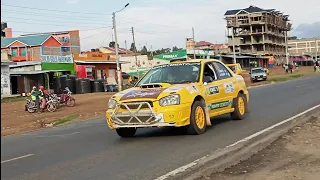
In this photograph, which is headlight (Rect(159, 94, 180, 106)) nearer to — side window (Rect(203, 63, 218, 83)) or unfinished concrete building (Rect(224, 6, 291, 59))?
side window (Rect(203, 63, 218, 83))

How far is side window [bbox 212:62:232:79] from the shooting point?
38.9 ft

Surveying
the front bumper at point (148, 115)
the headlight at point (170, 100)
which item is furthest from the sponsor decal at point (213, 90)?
the headlight at point (170, 100)

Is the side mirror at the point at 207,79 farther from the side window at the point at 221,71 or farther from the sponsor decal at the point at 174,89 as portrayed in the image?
the sponsor decal at the point at 174,89

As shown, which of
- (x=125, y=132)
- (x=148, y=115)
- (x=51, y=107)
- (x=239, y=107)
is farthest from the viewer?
(x=51, y=107)

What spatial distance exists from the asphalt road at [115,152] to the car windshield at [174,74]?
1255 mm

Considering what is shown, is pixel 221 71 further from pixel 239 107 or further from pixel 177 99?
pixel 177 99

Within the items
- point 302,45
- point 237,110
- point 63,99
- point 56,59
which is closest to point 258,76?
point 56,59

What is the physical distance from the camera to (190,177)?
6203 millimetres

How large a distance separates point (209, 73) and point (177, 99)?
7.55 feet

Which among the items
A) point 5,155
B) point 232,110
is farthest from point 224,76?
point 5,155

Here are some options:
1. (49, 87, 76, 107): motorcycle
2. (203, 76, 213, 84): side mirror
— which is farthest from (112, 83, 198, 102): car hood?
(49, 87, 76, 107): motorcycle

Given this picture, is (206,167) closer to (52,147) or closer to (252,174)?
(252,174)

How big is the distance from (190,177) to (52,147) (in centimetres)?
468

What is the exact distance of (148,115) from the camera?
9.26 metres
